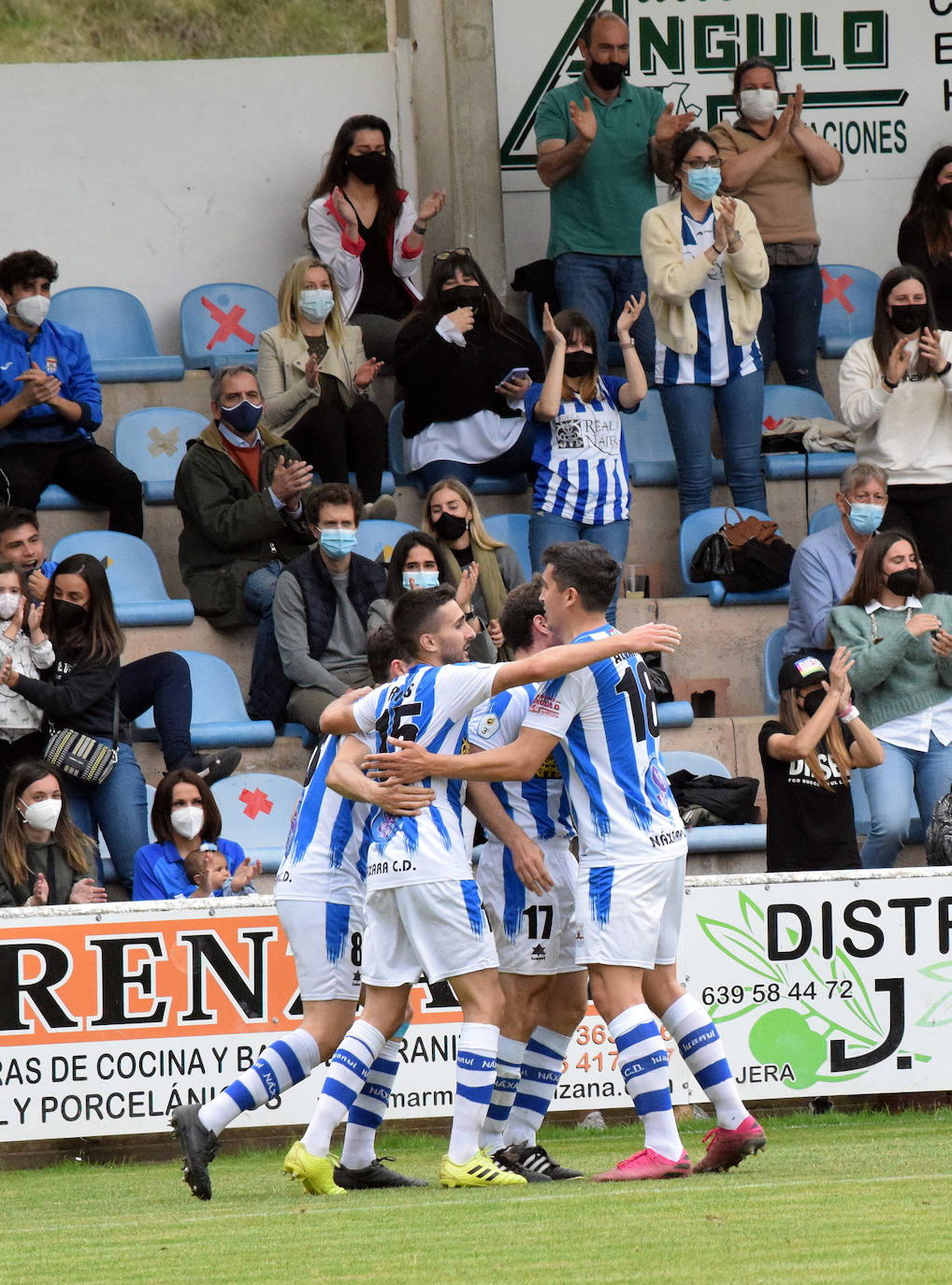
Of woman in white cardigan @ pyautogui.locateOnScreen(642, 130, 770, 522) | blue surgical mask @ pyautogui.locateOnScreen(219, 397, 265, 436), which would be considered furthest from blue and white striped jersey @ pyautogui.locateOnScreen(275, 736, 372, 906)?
woman in white cardigan @ pyautogui.locateOnScreen(642, 130, 770, 522)

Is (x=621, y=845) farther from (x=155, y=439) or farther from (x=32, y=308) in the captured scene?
(x=155, y=439)

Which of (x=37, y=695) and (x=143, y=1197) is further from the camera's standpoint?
(x=37, y=695)

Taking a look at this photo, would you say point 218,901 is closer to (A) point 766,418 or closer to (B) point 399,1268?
(B) point 399,1268

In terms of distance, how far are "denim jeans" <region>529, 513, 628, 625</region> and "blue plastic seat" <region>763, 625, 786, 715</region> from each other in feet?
2.98

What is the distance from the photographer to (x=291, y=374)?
35.0 feet

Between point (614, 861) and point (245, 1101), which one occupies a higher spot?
point (614, 861)

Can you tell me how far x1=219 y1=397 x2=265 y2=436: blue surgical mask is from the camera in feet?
32.6

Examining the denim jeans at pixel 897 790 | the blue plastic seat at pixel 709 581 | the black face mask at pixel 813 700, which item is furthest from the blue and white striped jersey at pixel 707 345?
the black face mask at pixel 813 700

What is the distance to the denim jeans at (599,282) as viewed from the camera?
11.4 m

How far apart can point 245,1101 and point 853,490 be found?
17.5ft

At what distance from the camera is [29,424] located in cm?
1016

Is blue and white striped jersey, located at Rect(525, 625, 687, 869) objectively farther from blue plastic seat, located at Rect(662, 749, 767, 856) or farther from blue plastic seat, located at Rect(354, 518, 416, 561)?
blue plastic seat, located at Rect(354, 518, 416, 561)

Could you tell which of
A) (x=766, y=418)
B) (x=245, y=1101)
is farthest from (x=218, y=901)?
(x=766, y=418)

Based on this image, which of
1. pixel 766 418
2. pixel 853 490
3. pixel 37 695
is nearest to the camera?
pixel 37 695
